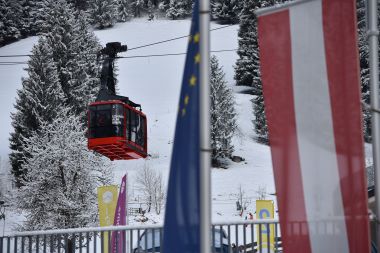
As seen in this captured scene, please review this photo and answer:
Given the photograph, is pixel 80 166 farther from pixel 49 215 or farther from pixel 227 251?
pixel 227 251

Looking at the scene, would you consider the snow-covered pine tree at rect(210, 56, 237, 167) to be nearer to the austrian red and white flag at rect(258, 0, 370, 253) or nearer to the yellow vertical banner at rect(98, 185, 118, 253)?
the yellow vertical banner at rect(98, 185, 118, 253)

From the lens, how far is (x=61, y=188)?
109ft

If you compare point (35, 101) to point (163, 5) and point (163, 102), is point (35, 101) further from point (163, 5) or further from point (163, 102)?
point (163, 5)

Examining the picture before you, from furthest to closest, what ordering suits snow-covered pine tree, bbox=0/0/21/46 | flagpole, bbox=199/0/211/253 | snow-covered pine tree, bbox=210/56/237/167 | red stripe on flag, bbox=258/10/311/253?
snow-covered pine tree, bbox=0/0/21/46, snow-covered pine tree, bbox=210/56/237/167, red stripe on flag, bbox=258/10/311/253, flagpole, bbox=199/0/211/253

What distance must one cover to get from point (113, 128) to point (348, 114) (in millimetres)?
18838

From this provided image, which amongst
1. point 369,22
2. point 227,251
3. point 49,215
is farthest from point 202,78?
point 49,215

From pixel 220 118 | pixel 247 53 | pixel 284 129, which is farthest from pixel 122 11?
pixel 284 129

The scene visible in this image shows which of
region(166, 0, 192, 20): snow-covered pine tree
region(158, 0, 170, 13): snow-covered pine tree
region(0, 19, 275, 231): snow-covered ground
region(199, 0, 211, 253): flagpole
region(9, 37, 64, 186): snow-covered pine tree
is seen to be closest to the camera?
region(199, 0, 211, 253): flagpole

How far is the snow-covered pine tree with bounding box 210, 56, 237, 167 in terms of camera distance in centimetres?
6228

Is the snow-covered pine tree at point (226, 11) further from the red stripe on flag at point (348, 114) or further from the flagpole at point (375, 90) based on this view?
the red stripe on flag at point (348, 114)

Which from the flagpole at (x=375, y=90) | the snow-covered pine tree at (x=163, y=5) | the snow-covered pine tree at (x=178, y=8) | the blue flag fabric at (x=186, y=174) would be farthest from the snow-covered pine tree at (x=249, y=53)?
the blue flag fabric at (x=186, y=174)

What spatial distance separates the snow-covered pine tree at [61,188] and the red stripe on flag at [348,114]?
2826cm

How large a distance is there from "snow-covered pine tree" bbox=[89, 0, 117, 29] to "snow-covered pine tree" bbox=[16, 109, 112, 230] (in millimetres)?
86520

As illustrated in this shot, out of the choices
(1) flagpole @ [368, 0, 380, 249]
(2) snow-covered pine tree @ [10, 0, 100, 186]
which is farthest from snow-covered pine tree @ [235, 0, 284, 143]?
Answer: (1) flagpole @ [368, 0, 380, 249]
